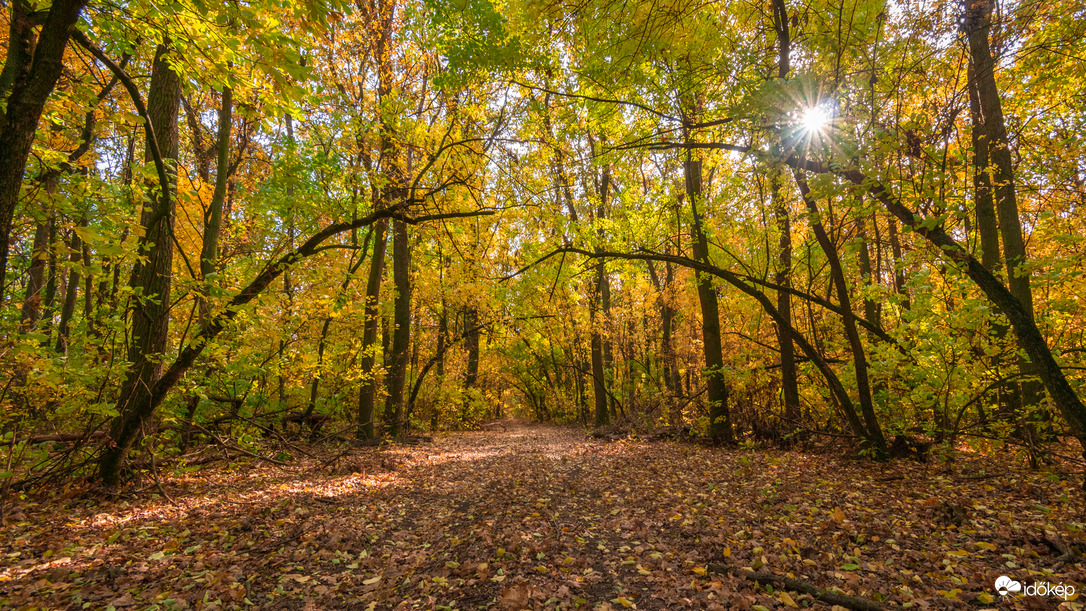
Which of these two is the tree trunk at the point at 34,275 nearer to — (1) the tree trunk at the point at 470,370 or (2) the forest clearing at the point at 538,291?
(2) the forest clearing at the point at 538,291

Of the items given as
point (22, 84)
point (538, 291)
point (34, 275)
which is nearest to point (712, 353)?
point (538, 291)

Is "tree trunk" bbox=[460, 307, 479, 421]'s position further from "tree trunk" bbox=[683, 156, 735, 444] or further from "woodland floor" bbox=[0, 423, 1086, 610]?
"woodland floor" bbox=[0, 423, 1086, 610]

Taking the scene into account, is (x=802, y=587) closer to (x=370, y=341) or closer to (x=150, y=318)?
(x=150, y=318)

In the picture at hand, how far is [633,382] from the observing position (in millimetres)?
17375

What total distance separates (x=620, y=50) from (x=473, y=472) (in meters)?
6.70

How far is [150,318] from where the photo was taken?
5223 mm

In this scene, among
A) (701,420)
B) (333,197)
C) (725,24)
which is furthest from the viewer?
(701,420)

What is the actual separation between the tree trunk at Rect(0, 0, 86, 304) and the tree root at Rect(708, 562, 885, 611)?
4.77 metres

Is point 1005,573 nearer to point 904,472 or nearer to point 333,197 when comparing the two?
point 904,472

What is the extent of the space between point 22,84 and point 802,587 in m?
5.38

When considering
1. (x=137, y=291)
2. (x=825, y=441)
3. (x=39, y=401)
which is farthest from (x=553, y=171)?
(x=39, y=401)

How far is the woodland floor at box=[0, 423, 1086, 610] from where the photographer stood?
3117 millimetres

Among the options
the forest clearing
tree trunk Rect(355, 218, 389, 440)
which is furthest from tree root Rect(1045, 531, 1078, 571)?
tree trunk Rect(355, 218, 389, 440)

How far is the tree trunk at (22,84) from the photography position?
2279mm
